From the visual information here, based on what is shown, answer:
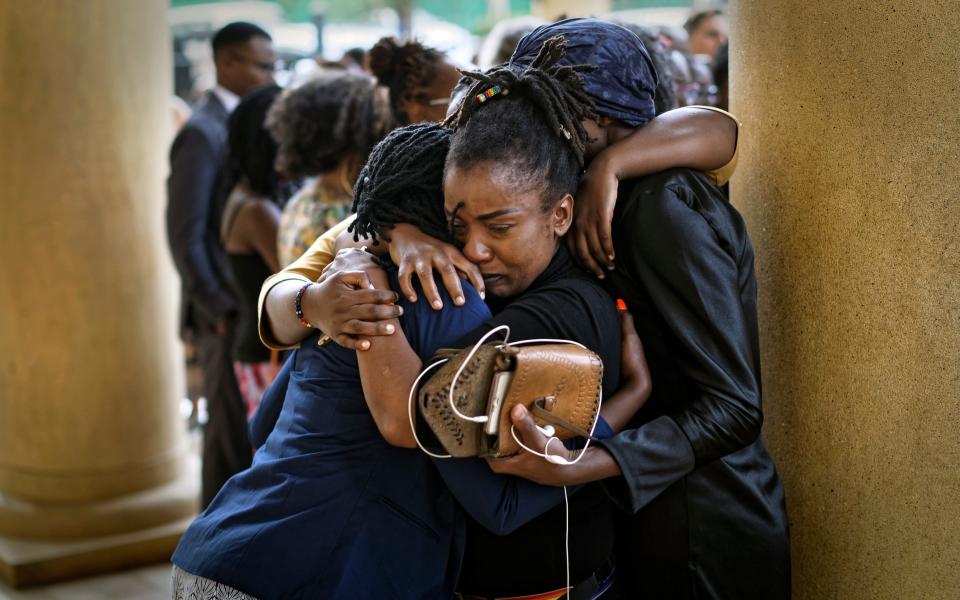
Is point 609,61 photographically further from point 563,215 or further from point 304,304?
point 304,304

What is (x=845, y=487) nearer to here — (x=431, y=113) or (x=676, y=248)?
(x=676, y=248)

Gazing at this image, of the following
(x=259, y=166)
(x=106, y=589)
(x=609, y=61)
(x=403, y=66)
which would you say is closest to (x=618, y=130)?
(x=609, y=61)

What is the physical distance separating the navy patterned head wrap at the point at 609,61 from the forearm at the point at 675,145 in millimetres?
59

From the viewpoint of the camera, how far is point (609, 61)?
2.27 meters

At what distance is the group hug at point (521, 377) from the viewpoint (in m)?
1.98

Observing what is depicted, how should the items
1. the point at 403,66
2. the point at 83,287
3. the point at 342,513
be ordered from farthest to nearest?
the point at 83,287, the point at 403,66, the point at 342,513

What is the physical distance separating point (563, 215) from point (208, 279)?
11.0 ft

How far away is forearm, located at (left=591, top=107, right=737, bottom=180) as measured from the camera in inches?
88.1

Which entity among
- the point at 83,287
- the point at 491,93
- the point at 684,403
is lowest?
the point at 83,287

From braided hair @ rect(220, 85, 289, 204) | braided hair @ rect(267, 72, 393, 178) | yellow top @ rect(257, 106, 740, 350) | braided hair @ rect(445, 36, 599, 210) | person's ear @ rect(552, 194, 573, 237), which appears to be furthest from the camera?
braided hair @ rect(220, 85, 289, 204)

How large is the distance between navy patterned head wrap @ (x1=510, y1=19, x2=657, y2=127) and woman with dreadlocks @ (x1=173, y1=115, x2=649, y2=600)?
0.62ft

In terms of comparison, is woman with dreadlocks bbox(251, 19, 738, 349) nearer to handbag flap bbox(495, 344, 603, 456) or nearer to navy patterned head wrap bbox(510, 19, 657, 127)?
navy patterned head wrap bbox(510, 19, 657, 127)

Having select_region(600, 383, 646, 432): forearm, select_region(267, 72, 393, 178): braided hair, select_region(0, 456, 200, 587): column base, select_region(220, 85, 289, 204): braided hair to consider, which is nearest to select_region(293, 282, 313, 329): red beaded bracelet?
select_region(600, 383, 646, 432): forearm

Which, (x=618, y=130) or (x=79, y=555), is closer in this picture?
(x=618, y=130)
